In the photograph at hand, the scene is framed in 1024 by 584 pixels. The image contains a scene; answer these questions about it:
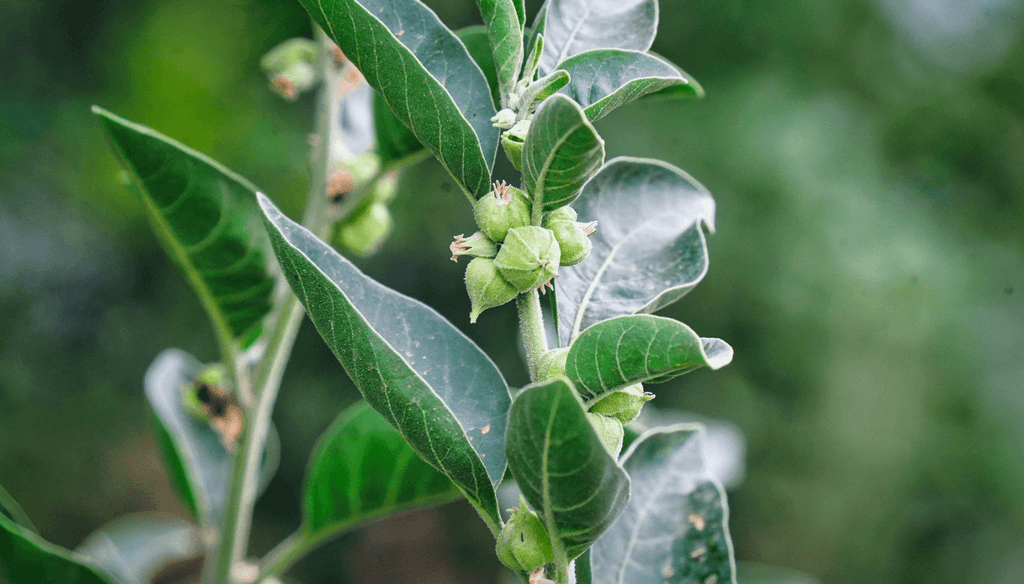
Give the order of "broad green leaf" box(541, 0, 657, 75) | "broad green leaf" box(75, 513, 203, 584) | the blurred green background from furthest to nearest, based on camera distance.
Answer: the blurred green background → "broad green leaf" box(75, 513, 203, 584) → "broad green leaf" box(541, 0, 657, 75)

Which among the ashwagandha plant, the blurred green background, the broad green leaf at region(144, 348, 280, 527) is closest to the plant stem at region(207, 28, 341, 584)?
the ashwagandha plant

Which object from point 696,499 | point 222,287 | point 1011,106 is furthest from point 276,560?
point 1011,106

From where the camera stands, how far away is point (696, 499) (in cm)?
81

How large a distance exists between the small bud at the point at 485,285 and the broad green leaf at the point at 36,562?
655mm

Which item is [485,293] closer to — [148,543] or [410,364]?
Result: [410,364]

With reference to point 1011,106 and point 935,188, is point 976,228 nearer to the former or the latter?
point 935,188

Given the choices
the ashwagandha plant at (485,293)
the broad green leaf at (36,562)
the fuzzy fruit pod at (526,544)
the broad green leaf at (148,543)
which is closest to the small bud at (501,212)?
the ashwagandha plant at (485,293)

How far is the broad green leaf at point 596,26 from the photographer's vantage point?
711mm

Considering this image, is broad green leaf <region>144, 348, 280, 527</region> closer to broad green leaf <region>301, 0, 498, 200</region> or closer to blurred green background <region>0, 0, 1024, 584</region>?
broad green leaf <region>301, 0, 498, 200</region>

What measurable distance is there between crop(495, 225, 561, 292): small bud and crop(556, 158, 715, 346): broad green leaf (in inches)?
5.3

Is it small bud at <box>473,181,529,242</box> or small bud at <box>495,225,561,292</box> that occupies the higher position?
small bud at <box>473,181,529,242</box>

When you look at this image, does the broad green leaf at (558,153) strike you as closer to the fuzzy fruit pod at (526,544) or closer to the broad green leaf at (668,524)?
the fuzzy fruit pod at (526,544)

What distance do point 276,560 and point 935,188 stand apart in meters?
4.48

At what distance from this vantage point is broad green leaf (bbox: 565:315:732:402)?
1.58ft
